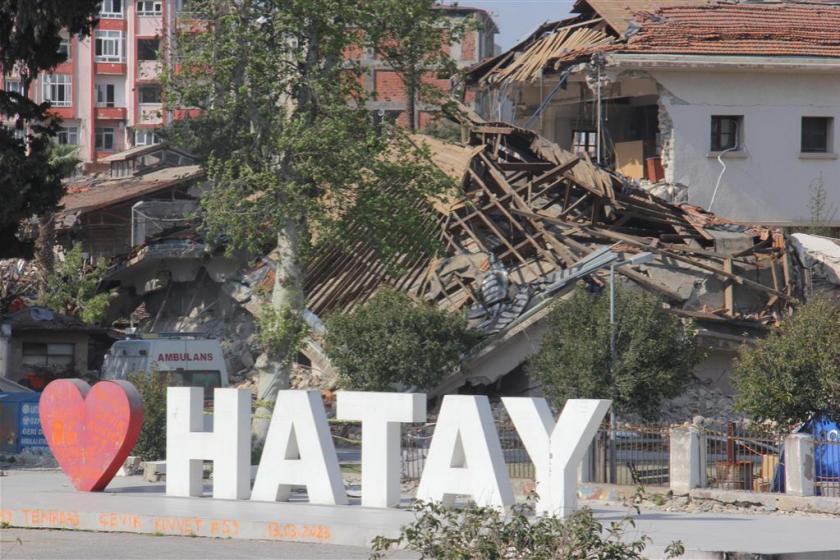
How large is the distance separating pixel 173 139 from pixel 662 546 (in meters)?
15.4

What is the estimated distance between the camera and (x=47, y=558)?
15.8 meters

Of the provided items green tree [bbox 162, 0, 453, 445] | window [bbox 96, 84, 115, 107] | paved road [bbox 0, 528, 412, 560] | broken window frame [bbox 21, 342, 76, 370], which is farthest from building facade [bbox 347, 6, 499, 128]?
paved road [bbox 0, 528, 412, 560]

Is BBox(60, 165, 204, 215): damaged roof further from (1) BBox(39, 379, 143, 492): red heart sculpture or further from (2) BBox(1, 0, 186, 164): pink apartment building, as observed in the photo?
(1) BBox(39, 379, 143, 492): red heart sculpture

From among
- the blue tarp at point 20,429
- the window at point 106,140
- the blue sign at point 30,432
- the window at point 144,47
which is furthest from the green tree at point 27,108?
the window at point 106,140

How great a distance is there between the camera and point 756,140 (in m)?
46.8

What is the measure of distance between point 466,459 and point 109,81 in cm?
6588

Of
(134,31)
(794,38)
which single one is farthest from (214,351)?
(134,31)

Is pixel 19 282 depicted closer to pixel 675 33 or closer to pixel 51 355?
pixel 51 355

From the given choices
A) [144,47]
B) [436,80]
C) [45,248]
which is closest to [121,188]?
[45,248]

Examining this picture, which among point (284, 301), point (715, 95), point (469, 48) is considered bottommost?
point (284, 301)

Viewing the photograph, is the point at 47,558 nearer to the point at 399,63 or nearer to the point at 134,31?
the point at 399,63

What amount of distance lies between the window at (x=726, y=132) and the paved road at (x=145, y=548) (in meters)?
31.9

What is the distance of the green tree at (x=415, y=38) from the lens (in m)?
27.1

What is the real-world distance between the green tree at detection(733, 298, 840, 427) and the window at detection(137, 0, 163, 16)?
5856 centimetres
